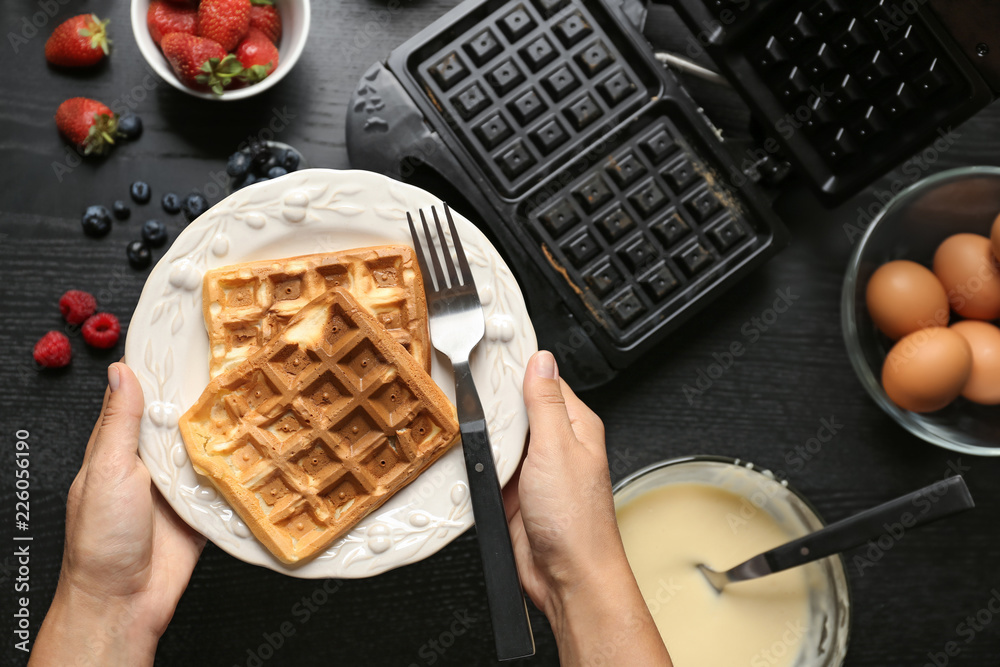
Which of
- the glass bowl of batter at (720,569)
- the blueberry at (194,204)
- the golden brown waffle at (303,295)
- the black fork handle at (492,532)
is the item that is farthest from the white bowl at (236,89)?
the glass bowl of batter at (720,569)

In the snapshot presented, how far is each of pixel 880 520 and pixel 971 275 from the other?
0.79 meters

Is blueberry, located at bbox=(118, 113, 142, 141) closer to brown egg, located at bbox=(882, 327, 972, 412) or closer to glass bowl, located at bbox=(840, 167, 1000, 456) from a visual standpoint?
glass bowl, located at bbox=(840, 167, 1000, 456)

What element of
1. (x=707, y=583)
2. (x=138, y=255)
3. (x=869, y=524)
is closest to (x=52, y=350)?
(x=138, y=255)

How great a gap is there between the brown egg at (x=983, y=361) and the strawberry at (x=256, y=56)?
1.88 meters

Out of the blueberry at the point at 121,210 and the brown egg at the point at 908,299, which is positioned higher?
the blueberry at the point at 121,210

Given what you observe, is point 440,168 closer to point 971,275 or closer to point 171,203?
point 171,203

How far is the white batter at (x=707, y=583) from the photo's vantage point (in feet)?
5.71

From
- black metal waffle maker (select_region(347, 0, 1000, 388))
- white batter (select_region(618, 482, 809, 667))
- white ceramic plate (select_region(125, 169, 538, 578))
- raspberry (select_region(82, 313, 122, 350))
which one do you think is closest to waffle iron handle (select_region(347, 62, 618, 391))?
black metal waffle maker (select_region(347, 0, 1000, 388))

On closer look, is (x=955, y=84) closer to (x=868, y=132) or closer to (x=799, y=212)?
(x=868, y=132)

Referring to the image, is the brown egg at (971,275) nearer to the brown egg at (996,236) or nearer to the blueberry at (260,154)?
the brown egg at (996,236)

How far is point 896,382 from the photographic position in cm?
170

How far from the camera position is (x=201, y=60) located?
65.4 inches

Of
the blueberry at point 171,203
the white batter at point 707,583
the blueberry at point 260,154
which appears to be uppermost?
the blueberry at point 171,203

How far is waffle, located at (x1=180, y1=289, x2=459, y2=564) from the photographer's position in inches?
58.5
